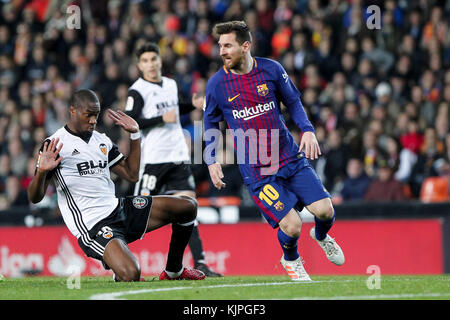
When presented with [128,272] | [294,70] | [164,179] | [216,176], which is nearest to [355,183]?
[294,70]

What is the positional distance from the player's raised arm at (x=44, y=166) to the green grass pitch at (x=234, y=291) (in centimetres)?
82

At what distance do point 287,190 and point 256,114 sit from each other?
766 millimetres

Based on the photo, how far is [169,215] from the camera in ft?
25.8

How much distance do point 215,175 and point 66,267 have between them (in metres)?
6.13

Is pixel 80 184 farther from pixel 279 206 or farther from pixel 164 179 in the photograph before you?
pixel 164 179

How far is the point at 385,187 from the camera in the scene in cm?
1266

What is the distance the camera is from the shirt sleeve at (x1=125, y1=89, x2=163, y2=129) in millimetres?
9508

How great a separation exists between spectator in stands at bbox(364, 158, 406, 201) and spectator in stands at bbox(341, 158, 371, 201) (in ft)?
0.62

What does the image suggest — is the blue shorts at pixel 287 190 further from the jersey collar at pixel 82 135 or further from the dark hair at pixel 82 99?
the dark hair at pixel 82 99

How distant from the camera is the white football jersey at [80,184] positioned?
7523mm

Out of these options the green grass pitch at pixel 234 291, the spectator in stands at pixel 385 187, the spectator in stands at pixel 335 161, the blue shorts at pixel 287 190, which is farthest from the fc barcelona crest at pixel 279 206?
the spectator in stands at pixel 335 161

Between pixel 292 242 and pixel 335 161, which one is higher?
pixel 335 161

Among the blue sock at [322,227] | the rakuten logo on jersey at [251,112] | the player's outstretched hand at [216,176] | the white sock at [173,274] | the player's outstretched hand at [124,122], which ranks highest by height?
the rakuten logo on jersey at [251,112]

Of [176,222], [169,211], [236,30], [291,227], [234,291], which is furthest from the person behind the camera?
[176,222]
